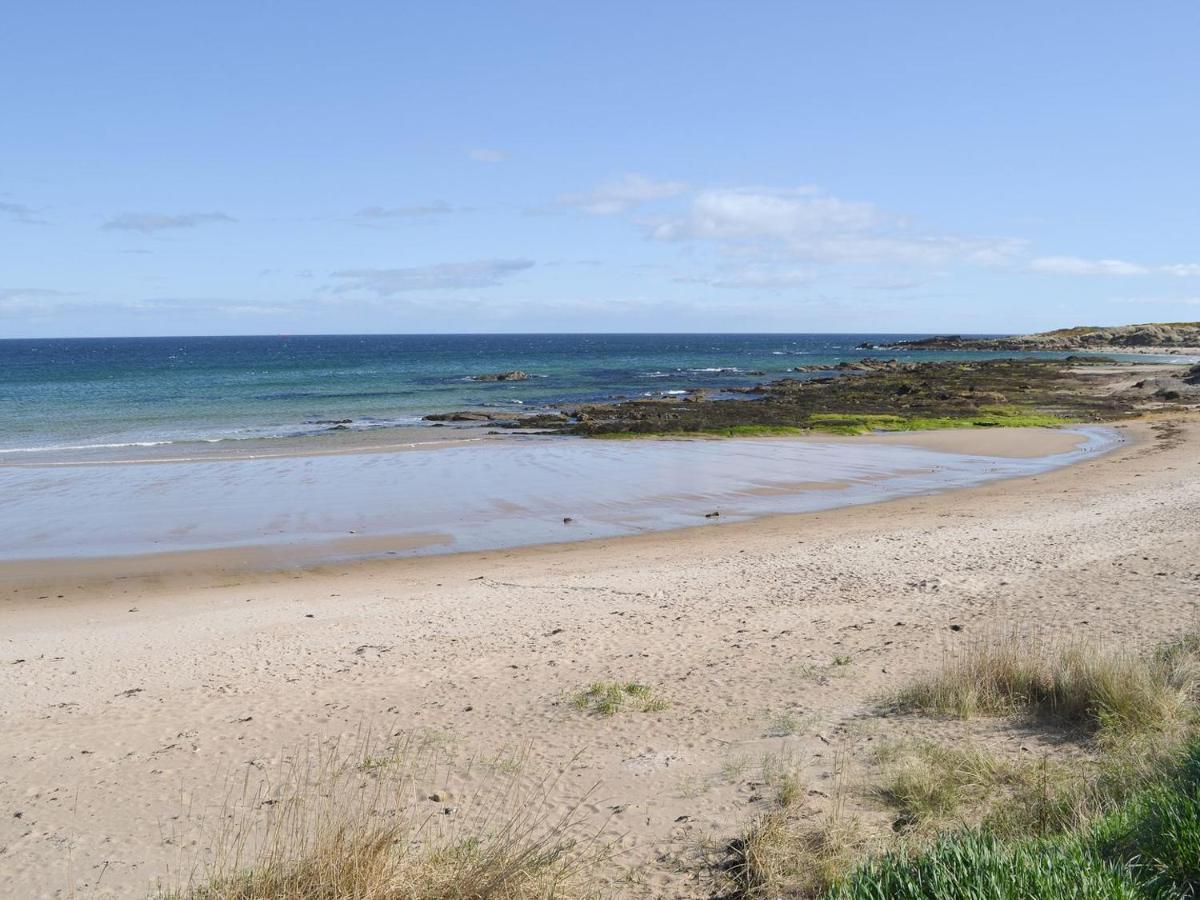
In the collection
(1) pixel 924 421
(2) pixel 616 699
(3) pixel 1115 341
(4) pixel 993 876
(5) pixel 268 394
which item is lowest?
(2) pixel 616 699

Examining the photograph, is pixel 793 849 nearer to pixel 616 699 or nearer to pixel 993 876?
pixel 993 876

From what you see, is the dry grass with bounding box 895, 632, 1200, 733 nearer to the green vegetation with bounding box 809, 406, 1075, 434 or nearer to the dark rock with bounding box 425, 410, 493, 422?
the green vegetation with bounding box 809, 406, 1075, 434

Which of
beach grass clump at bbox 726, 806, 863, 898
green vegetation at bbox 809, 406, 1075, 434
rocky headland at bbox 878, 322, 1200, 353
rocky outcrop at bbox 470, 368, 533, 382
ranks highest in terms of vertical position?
rocky headland at bbox 878, 322, 1200, 353

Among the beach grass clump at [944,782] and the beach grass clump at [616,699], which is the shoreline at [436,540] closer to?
the beach grass clump at [616,699]

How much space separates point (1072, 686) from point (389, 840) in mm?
5439

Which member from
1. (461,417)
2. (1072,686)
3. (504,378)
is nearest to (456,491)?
(1072,686)

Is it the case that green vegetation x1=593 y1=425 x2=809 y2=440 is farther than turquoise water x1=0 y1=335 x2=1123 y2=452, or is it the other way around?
turquoise water x1=0 y1=335 x2=1123 y2=452

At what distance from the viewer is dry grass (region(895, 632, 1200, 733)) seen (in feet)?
22.4

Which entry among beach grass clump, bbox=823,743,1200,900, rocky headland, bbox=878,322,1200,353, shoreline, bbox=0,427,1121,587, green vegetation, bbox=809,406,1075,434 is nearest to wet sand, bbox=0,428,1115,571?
shoreline, bbox=0,427,1121,587

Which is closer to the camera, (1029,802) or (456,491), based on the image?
(1029,802)

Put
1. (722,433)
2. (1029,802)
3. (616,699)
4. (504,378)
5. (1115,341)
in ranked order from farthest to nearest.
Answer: (1115,341) → (504,378) → (722,433) → (616,699) → (1029,802)

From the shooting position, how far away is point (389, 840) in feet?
15.8

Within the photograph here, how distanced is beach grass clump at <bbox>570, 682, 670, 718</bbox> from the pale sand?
0.56ft

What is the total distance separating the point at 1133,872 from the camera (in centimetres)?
422
